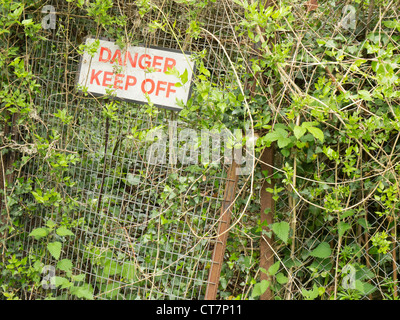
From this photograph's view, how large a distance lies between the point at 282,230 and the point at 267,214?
0.45 feet

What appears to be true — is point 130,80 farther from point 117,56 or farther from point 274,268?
point 274,268

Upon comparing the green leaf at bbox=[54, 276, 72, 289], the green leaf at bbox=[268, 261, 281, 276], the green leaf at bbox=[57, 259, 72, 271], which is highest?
the green leaf at bbox=[268, 261, 281, 276]

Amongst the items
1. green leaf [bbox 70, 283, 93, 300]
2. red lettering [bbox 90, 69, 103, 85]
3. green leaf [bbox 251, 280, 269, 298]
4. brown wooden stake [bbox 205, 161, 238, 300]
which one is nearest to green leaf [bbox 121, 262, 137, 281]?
green leaf [bbox 70, 283, 93, 300]

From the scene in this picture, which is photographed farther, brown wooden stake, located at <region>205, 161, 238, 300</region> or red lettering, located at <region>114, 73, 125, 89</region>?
red lettering, located at <region>114, 73, 125, 89</region>

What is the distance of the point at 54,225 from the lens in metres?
2.76

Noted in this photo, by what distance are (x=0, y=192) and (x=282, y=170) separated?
2.09 m

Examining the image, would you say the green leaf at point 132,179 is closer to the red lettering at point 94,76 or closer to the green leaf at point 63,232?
the green leaf at point 63,232

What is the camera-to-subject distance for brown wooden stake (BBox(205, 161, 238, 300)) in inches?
95.3

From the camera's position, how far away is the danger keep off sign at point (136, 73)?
254 cm

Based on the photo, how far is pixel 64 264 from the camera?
2.71 meters

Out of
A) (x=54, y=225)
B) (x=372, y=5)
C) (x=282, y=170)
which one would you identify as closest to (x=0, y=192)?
(x=54, y=225)

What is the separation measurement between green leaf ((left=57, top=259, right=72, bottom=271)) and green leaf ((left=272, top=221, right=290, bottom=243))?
4.50 ft

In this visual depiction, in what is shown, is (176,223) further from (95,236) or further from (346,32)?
(346,32)

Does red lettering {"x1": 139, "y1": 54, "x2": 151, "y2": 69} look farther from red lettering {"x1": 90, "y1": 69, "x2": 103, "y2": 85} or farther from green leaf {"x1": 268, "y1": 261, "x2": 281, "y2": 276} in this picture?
green leaf {"x1": 268, "y1": 261, "x2": 281, "y2": 276}
